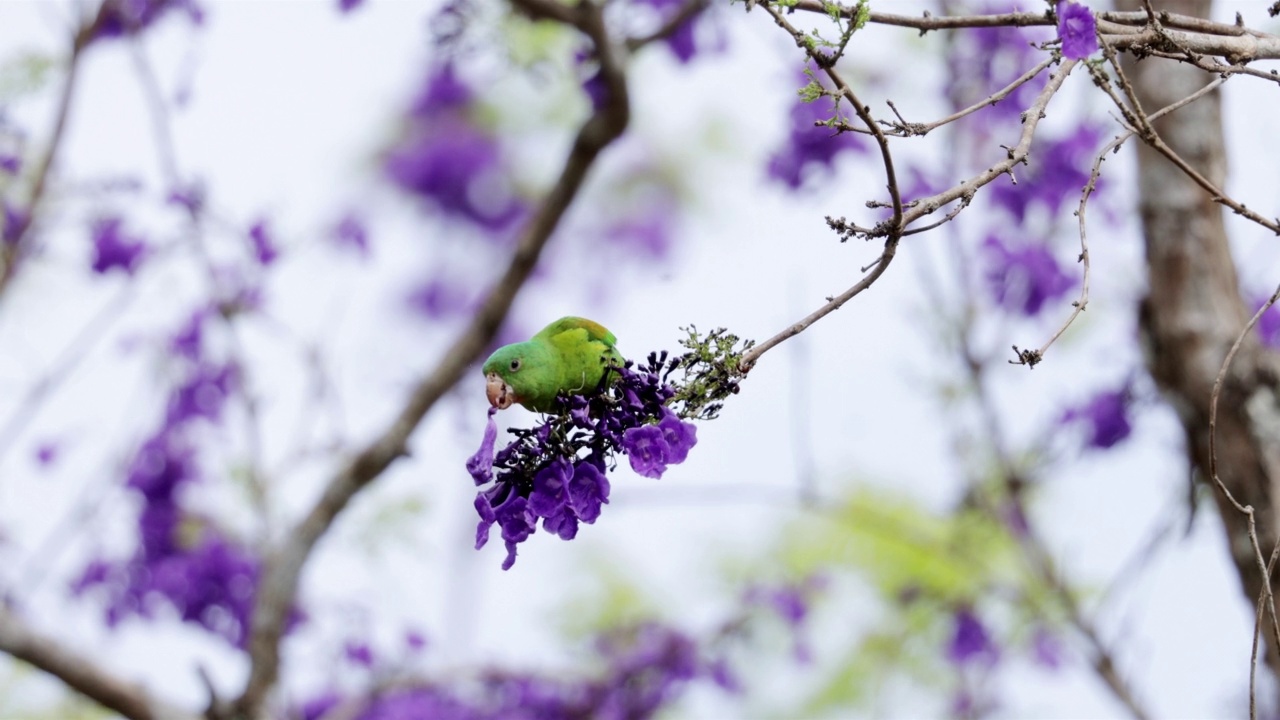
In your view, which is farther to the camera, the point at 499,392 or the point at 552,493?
the point at 499,392

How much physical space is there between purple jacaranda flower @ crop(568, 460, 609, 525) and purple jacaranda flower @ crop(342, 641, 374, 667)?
393 cm

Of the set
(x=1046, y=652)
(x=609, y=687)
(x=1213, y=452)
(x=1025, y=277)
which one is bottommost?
(x=1213, y=452)

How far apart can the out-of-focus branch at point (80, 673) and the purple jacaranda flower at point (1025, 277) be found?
3.06m

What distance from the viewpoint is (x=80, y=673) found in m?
3.47

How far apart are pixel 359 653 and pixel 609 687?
1062 mm

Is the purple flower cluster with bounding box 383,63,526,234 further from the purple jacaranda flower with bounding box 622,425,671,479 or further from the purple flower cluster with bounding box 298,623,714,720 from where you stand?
the purple jacaranda flower with bounding box 622,425,671,479

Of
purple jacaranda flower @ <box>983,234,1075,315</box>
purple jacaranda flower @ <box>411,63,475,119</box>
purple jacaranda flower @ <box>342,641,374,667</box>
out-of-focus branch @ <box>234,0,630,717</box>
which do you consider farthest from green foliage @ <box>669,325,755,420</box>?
purple jacaranda flower @ <box>411,63,475,119</box>

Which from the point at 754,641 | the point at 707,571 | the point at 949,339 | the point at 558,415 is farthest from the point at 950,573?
the point at 558,415

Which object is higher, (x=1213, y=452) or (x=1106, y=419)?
(x=1106, y=419)

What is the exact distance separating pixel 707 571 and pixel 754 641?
3324 mm

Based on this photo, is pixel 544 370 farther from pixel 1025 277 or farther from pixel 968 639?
pixel 968 639

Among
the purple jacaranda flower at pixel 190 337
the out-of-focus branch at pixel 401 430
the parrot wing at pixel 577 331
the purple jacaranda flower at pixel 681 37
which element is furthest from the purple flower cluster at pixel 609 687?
the parrot wing at pixel 577 331

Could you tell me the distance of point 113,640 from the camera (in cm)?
516

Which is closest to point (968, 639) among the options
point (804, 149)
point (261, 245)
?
point (804, 149)
